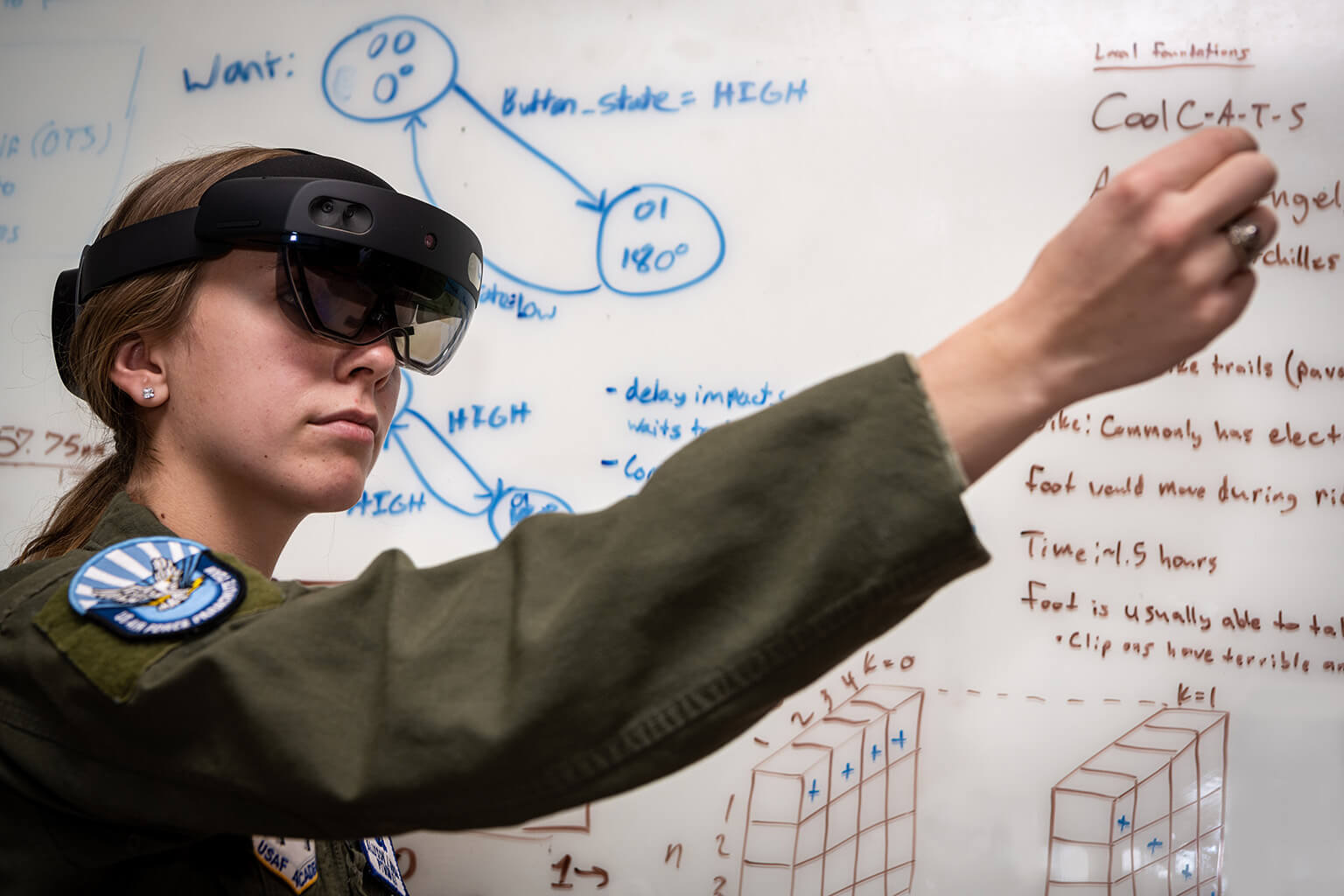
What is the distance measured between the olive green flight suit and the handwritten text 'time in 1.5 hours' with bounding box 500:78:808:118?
794 millimetres

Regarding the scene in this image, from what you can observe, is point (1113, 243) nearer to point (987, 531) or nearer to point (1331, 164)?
point (987, 531)

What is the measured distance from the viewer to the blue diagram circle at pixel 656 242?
1.09 meters

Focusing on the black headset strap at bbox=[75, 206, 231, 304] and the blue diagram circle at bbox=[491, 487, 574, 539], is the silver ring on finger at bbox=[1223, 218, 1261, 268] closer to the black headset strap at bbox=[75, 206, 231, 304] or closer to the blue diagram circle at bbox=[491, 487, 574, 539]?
the black headset strap at bbox=[75, 206, 231, 304]

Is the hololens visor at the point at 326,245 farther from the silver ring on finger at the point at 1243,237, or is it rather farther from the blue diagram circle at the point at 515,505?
the silver ring on finger at the point at 1243,237

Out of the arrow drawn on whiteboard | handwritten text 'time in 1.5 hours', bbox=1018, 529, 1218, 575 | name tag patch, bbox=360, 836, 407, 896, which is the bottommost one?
name tag patch, bbox=360, 836, 407, 896

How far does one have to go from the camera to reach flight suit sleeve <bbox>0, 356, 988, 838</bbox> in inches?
14.4

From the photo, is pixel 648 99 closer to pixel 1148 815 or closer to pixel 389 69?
pixel 389 69

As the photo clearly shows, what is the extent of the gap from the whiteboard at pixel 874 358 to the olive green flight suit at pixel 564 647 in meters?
0.65

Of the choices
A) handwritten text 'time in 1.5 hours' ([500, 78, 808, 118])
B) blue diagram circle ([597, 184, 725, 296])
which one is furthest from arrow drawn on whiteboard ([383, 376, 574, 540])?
handwritten text 'time in 1.5 hours' ([500, 78, 808, 118])

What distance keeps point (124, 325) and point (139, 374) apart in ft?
0.13

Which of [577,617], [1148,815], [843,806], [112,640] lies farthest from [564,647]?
[1148,815]

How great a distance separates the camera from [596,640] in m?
0.38

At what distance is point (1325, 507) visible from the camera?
94cm

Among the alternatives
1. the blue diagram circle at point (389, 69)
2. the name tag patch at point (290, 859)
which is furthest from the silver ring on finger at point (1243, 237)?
the blue diagram circle at point (389, 69)
